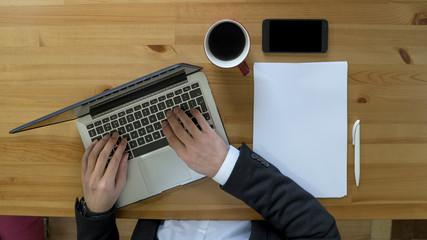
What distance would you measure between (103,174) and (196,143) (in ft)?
0.85

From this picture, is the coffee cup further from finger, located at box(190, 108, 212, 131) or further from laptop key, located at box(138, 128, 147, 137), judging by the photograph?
laptop key, located at box(138, 128, 147, 137)

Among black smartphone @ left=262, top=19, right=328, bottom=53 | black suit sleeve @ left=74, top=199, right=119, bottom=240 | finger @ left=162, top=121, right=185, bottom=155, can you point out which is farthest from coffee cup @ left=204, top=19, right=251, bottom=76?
black suit sleeve @ left=74, top=199, right=119, bottom=240

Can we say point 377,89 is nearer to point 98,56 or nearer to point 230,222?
point 230,222

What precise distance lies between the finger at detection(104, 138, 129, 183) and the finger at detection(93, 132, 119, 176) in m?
0.01

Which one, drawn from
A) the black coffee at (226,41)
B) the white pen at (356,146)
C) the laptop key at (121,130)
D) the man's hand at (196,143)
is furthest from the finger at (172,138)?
the white pen at (356,146)

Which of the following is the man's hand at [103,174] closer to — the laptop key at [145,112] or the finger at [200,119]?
the laptop key at [145,112]

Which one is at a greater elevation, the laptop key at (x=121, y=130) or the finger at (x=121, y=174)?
the laptop key at (x=121, y=130)

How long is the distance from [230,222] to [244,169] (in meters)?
0.22

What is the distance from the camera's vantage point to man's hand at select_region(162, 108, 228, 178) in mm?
724

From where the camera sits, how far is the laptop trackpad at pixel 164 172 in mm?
771

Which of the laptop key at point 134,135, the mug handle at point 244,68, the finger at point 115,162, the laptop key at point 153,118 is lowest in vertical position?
the finger at point 115,162

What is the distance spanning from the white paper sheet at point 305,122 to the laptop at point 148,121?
0.45 feet

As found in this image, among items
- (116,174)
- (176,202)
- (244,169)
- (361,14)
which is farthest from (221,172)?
(361,14)

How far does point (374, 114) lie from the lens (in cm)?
78
